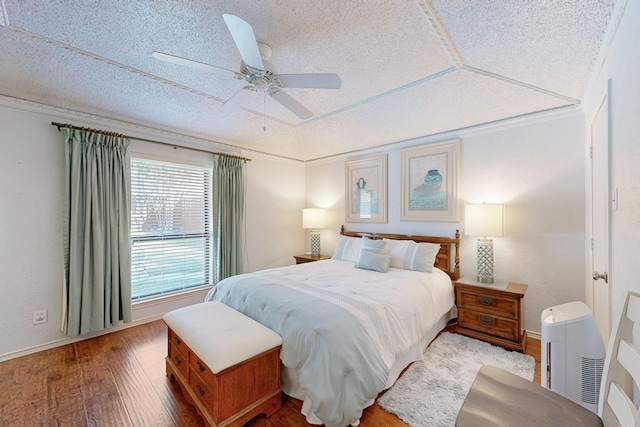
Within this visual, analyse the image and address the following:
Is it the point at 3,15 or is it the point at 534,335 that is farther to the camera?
the point at 534,335

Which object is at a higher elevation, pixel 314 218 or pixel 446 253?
pixel 314 218

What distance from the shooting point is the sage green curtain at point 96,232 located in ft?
8.87

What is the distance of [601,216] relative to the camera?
1.92 metres

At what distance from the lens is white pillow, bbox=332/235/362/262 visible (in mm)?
3746

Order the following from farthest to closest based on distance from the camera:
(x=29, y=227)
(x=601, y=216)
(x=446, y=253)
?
(x=446, y=253)
(x=29, y=227)
(x=601, y=216)

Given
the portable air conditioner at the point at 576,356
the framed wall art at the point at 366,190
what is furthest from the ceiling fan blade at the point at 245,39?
the framed wall art at the point at 366,190

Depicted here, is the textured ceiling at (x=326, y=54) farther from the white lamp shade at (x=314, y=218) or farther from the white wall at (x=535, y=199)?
the white lamp shade at (x=314, y=218)

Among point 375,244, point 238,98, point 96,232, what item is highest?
point 238,98

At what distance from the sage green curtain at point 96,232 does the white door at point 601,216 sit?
4253 mm

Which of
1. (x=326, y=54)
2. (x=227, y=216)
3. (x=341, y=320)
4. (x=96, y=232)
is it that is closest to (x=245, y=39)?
(x=326, y=54)

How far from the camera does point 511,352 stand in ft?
8.16

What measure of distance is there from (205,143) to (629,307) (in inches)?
168

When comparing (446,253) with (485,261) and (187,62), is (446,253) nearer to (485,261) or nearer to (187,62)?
(485,261)

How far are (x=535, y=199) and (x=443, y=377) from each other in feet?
6.87
